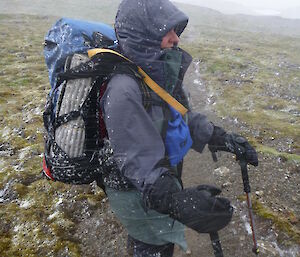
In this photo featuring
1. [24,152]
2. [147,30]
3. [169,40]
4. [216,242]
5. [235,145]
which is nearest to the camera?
[147,30]

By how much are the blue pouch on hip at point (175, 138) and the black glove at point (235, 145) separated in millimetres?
1247

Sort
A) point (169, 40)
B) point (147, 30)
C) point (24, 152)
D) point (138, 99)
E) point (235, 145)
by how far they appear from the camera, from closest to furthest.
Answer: point (138, 99), point (147, 30), point (169, 40), point (235, 145), point (24, 152)

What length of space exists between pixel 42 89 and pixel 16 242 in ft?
38.7

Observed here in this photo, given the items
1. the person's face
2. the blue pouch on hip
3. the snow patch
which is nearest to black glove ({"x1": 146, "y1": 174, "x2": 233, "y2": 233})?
the blue pouch on hip

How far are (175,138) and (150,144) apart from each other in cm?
57

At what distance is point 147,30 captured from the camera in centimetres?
359

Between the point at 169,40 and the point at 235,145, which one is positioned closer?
the point at 169,40

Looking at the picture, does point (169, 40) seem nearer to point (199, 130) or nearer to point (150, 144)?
point (150, 144)

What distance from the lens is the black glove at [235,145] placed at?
4750 millimetres

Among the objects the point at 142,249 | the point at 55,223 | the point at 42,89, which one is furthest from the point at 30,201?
the point at 42,89

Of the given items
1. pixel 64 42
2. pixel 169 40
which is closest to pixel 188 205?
pixel 169 40

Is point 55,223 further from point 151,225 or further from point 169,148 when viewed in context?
point 169,148

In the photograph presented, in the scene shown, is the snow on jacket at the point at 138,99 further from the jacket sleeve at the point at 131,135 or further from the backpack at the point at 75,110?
the backpack at the point at 75,110

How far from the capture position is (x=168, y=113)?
11.9ft
